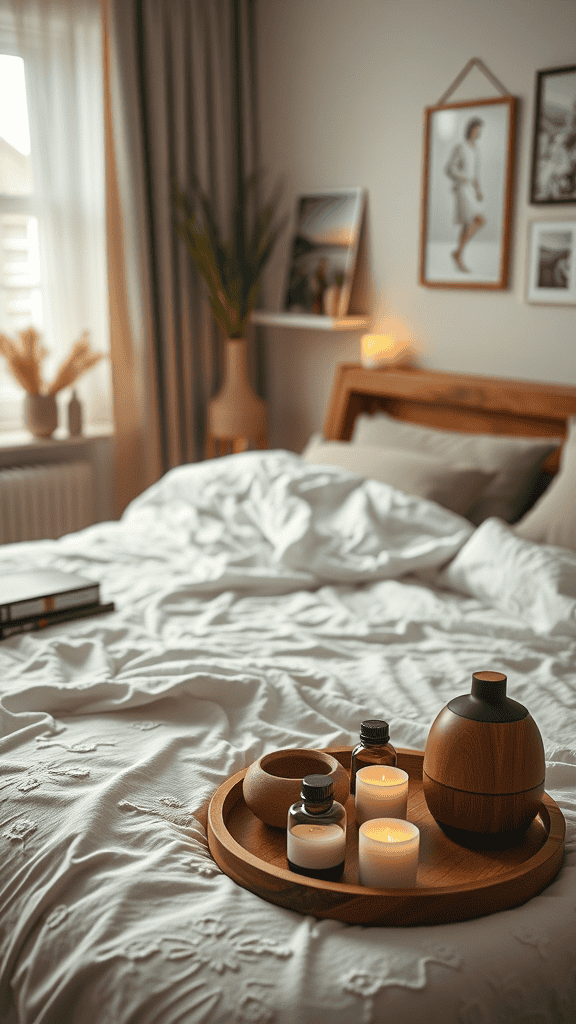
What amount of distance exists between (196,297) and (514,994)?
3.14 meters

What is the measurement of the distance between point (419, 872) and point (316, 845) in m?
0.14

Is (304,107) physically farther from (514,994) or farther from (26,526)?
(514,994)

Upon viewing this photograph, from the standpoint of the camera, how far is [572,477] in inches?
91.7

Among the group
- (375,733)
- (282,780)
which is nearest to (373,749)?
(375,733)

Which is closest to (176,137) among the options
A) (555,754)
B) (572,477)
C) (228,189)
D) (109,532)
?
(228,189)

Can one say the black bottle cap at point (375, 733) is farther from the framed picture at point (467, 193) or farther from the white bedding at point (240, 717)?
the framed picture at point (467, 193)

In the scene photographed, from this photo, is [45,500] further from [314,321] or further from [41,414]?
[314,321]

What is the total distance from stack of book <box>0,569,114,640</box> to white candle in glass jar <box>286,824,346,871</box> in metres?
1.01

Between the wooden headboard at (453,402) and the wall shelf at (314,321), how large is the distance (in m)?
0.15

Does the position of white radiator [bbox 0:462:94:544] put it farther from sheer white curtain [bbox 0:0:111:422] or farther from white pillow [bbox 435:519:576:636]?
white pillow [bbox 435:519:576:636]

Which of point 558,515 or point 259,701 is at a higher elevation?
point 558,515

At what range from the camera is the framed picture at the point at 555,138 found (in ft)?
8.56

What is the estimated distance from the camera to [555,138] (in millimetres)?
2656

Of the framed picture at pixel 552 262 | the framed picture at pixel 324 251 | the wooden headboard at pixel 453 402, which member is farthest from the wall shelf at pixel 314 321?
the framed picture at pixel 552 262
